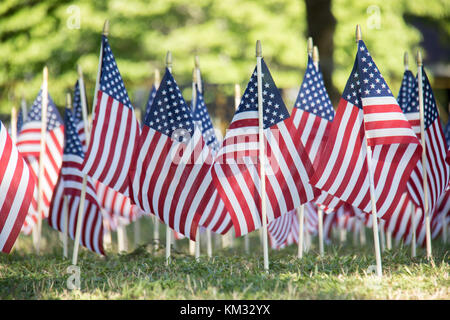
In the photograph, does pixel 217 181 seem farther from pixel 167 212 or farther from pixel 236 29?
pixel 236 29

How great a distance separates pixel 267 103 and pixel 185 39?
41.4 ft

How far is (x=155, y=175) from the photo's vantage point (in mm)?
7113

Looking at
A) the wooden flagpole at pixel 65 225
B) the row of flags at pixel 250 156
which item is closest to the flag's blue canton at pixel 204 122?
the row of flags at pixel 250 156

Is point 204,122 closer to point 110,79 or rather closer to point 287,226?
point 110,79

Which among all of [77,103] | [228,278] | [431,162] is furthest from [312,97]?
[77,103]

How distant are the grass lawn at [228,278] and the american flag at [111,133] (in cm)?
119

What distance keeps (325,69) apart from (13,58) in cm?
1007

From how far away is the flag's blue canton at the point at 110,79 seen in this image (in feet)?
23.5

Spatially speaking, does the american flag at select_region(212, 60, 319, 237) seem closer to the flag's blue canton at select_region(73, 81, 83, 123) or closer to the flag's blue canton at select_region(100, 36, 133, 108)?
the flag's blue canton at select_region(100, 36, 133, 108)

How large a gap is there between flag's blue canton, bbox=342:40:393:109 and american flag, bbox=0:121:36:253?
155 inches

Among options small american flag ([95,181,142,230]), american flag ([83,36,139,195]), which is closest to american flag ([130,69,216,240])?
american flag ([83,36,139,195])

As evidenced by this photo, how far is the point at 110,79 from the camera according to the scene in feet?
23.6

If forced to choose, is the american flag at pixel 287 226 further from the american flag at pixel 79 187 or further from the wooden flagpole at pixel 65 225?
the wooden flagpole at pixel 65 225

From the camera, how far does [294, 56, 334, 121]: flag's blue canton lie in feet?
25.8
